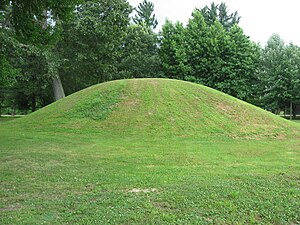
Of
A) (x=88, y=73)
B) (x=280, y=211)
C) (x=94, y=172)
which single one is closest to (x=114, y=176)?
(x=94, y=172)

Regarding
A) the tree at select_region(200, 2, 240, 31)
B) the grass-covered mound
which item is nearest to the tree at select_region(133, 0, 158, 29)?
the tree at select_region(200, 2, 240, 31)

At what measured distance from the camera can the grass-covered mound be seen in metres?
11.4

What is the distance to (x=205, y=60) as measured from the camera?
27453 millimetres

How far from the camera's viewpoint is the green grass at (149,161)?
3.62 metres

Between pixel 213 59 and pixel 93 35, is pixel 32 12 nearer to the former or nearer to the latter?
pixel 93 35

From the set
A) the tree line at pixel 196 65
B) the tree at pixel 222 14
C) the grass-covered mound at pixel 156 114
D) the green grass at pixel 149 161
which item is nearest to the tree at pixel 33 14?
the green grass at pixel 149 161

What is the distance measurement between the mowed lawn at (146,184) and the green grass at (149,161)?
0.02 m

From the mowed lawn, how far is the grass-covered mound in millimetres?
2569

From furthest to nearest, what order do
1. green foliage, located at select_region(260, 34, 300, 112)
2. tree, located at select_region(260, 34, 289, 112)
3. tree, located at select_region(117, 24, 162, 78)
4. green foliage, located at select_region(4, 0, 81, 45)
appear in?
1. tree, located at select_region(117, 24, 162, 78)
2. tree, located at select_region(260, 34, 289, 112)
3. green foliage, located at select_region(260, 34, 300, 112)
4. green foliage, located at select_region(4, 0, 81, 45)

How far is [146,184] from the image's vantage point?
4.78 meters

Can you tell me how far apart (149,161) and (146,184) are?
2.04m

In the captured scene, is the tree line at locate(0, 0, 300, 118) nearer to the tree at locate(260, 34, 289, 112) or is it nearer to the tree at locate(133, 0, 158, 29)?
the tree at locate(260, 34, 289, 112)

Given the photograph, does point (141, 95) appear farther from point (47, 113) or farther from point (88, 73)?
point (88, 73)

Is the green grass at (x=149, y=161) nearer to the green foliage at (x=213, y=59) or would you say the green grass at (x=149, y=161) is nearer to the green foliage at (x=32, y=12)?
the green foliage at (x=32, y=12)
